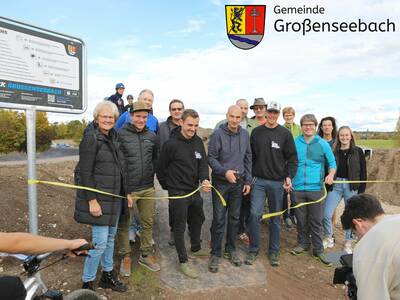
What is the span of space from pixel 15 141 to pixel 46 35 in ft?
110

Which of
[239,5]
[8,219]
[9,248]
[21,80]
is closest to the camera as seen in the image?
[9,248]

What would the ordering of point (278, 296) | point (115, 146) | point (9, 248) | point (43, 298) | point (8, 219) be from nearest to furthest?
point (9, 248) → point (43, 298) → point (115, 146) → point (278, 296) → point (8, 219)

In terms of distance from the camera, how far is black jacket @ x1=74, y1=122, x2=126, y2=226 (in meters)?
3.63

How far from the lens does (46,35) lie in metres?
3.71

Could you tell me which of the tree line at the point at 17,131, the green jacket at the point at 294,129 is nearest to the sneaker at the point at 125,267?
the green jacket at the point at 294,129

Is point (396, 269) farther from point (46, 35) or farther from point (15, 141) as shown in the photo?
point (15, 141)

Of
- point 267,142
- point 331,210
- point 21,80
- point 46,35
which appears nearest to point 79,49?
point 46,35

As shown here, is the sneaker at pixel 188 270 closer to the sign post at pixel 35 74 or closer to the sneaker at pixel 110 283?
the sneaker at pixel 110 283

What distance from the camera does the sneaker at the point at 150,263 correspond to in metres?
4.58

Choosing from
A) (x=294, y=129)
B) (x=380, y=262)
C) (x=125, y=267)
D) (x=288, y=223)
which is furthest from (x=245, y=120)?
(x=380, y=262)

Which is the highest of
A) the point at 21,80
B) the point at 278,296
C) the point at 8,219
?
the point at 21,80

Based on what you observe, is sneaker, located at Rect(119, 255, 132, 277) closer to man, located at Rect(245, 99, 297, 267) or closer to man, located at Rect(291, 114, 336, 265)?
man, located at Rect(245, 99, 297, 267)

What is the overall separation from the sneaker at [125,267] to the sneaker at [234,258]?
1495 millimetres

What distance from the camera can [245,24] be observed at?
8102 mm
